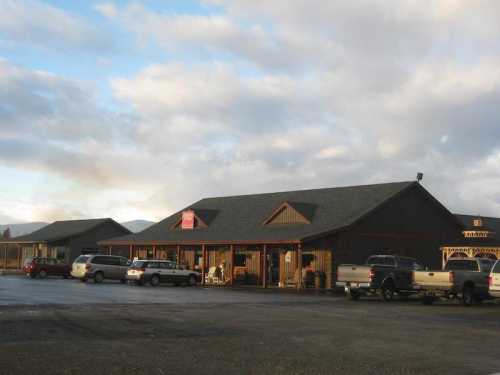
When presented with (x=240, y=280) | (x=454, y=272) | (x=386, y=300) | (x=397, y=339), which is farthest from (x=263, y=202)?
(x=397, y=339)

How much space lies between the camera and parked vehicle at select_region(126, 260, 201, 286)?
38094 millimetres

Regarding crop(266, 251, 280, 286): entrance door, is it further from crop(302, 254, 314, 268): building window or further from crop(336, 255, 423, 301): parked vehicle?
crop(336, 255, 423, 301): parked vehicle

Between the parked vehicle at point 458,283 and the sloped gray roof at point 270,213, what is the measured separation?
9.92 m

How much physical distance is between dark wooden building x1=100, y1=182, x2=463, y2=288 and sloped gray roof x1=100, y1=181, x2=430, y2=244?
0.08m

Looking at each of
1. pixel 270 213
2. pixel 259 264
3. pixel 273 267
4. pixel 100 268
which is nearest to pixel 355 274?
pixel 273 267

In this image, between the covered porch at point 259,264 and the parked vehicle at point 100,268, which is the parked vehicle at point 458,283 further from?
the parked vehicle at point 100,268

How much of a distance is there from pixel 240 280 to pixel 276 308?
1998cm

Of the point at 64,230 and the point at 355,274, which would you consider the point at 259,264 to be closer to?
the point at 355,274

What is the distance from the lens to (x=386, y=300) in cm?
2845

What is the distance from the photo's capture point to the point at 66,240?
61.7 metres

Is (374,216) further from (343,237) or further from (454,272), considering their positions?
(454,272)

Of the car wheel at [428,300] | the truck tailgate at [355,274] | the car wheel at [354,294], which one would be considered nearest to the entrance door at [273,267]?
the car wheel at [354,294]

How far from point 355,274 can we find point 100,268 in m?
18.9

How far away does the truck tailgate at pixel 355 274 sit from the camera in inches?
1105
